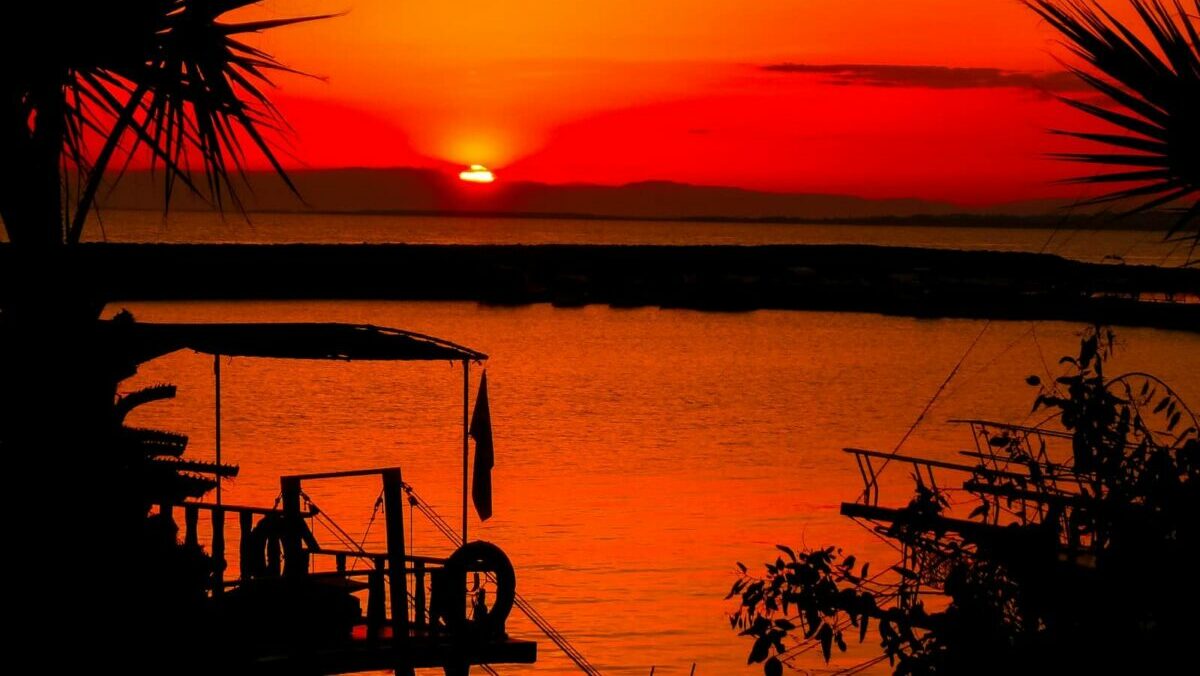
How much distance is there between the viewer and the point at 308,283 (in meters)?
88.1

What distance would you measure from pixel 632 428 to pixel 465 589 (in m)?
30.1

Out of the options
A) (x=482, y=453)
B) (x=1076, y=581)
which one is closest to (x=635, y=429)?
(x=482, y=453)

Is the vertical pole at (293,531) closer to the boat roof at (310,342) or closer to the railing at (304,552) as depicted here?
the railing at (304,552)

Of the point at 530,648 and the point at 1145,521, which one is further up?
the point at 1145,521

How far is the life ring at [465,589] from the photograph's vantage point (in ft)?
38.8

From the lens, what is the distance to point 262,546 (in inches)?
492

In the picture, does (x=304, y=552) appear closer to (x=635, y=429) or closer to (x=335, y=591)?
(x=335, y=591)

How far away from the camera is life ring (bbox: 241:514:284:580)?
12.3 m

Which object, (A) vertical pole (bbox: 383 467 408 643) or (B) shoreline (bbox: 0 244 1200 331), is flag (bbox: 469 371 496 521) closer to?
(A) vertical pole (bbox: 383 467 408 643)

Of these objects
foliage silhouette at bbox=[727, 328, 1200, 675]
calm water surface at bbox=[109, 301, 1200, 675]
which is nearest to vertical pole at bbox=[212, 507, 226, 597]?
foliage silhouette at bbox=[727, 328, 1200, 675]

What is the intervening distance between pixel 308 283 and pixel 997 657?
85.5 metres

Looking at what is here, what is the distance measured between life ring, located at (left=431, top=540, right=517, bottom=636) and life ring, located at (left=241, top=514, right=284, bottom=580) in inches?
53.6

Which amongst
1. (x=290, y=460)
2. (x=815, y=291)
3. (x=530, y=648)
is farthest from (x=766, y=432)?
(x=815, y=291)

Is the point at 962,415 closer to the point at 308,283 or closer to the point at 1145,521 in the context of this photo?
the point at 1145,521
